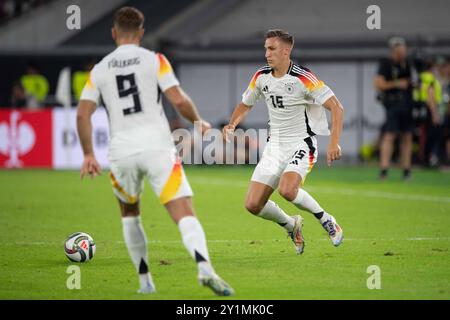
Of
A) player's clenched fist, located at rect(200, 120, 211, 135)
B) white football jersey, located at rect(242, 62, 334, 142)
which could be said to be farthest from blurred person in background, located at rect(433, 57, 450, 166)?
player's clenched fist, located at rect(200, 120, 211, 135)

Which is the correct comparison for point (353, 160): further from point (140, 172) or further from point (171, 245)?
point (140, 172)

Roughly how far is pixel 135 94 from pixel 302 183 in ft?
10.0

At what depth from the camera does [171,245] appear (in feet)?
34.9

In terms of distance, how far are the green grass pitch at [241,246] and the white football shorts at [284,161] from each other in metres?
0.80

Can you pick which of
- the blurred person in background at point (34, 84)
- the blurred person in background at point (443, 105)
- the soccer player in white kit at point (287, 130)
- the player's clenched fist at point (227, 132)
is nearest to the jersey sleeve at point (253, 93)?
the soccer player in white kit at point (287, 130)

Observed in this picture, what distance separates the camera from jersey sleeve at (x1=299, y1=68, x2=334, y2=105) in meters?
9.55

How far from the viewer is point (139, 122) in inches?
289

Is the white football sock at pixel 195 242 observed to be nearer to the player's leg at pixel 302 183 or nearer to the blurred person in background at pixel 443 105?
the player's leg at pixel 302 183

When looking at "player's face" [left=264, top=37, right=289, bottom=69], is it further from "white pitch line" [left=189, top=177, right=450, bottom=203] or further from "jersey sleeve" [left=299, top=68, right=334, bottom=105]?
"white pitch line" [left=189, top=177, right=450, bottom=203]

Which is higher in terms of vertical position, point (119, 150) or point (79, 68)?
point (79, 68)

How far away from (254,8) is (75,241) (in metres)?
21.0

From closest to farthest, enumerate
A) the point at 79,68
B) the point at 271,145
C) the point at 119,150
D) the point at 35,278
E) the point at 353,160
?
1. the point at 119,150
2. the point at 35,278
3. the point at 271,145
4. the point at 353,160
5. the point at 79,68
